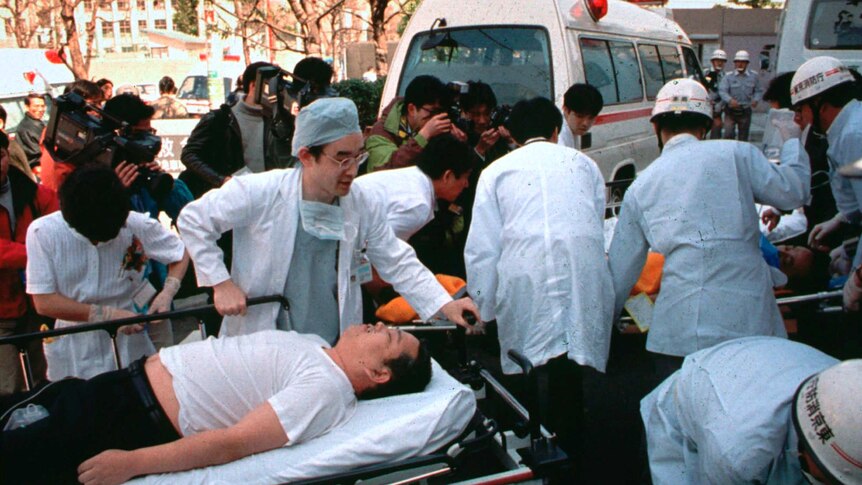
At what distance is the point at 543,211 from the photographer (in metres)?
3.14

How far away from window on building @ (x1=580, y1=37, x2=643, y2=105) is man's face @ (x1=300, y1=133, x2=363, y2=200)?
390 centimetres

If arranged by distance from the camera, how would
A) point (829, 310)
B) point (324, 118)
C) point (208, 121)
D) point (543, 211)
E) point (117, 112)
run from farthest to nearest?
point (208, 121)
point (117, 112)
point (829, 310)
point (543, 211)
point (324, 118)

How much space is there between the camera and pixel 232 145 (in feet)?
16.4

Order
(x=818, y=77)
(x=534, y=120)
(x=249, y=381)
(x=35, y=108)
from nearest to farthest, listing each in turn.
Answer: (x=249, y=381) → (x=534, y=120) → (x=818, y=77) → (x=35, y=108)

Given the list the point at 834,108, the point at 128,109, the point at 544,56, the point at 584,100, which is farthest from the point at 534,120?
the point at 544,56

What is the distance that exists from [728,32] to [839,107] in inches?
1017

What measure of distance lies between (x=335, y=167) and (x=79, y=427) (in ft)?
4.05

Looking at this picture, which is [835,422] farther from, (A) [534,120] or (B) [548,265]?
(A) [534,120]

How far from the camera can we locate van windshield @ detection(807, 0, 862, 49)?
25.9 feet

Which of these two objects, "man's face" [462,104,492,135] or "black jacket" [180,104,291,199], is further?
"man's face" [462,104,492,135]

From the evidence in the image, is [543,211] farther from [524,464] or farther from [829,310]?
[829,310]

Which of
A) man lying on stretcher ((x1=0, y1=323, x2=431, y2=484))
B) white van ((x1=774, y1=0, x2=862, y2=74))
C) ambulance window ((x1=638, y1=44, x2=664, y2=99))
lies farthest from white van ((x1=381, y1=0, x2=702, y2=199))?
man lying on stretcher ((x1=0, y1=323, x2=431, y2=484))

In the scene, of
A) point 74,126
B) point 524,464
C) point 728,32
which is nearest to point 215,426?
point 524,464

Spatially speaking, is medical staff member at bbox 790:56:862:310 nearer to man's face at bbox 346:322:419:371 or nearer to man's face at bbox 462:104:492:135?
man's face at bbox 462:104:492:135
